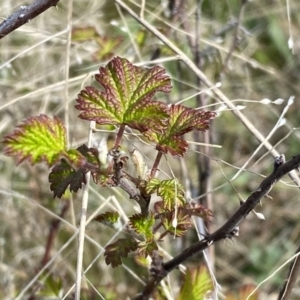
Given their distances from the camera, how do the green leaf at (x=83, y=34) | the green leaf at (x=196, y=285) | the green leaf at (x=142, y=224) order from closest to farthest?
1. the green leaf at (x=142, y=224)
2. the green leaf at (x=196, y=285)
3. the green leaf at (x=83, y=34)

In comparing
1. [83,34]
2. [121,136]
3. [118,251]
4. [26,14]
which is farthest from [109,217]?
[83,34]

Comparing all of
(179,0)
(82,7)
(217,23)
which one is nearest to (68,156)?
(179,0)

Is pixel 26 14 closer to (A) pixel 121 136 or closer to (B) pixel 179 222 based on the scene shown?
(A) pixel 121 136

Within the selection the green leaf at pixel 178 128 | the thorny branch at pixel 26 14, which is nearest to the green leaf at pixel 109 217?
the green leaf at pixel 178 128

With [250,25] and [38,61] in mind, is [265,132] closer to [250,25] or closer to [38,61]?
[250,25]

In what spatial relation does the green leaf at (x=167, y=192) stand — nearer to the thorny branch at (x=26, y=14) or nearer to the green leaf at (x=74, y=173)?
the green leaf at (x=74, y=173)
